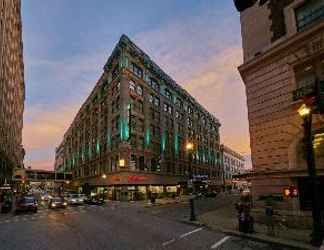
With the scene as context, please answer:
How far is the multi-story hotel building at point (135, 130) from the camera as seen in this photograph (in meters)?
53.0

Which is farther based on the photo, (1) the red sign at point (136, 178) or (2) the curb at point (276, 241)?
(1) the red sign at point (136, 178)

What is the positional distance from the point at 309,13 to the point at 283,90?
191 inches

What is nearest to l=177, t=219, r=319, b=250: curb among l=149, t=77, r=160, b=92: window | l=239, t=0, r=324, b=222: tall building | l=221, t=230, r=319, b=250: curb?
l=221, t=230, r=319, b=250: curb

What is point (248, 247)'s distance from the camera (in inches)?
483

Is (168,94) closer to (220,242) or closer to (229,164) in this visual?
(220,242)

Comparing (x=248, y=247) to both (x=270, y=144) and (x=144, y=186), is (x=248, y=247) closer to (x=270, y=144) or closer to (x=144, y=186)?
(x=270, y=144)

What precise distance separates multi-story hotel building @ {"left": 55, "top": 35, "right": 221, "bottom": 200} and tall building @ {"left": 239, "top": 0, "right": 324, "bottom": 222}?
34799 mm

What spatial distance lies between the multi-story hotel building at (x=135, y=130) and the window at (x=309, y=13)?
37831 millimetres

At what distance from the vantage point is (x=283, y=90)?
1789cm

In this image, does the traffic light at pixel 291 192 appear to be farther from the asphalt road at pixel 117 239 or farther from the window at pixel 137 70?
the window at pixel 137 70

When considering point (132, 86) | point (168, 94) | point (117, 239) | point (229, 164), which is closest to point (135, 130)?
point (132, 86)

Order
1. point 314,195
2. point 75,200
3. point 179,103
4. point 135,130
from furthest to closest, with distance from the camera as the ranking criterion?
1. point 179,103
2. point 135,130
3. point 75,200
4. point 314,195

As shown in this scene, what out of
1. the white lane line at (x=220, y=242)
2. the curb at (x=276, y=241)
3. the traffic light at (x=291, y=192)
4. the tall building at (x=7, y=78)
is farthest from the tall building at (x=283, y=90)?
the tall building at (x=7, y=78)

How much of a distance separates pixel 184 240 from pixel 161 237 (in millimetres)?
1286
